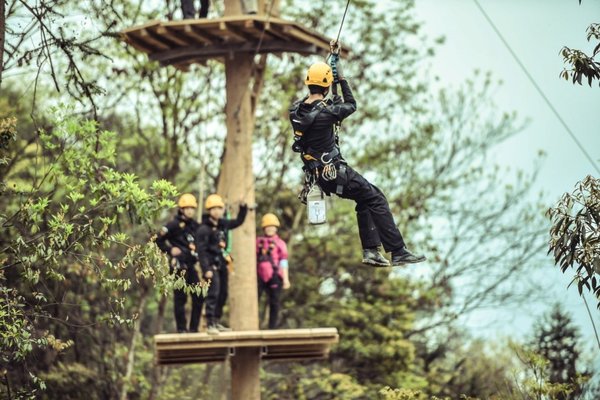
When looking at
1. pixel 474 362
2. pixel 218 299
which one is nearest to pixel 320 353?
pixel 218 299

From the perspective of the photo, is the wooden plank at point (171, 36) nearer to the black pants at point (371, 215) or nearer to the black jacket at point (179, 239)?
the black jacket at point (179, 239)

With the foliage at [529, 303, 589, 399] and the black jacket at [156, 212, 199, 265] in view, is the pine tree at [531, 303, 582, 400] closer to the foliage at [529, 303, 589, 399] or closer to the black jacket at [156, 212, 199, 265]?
the foliage at [529, 303, 589, 399]

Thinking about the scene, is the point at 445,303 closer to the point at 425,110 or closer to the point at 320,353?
the point at 425,110

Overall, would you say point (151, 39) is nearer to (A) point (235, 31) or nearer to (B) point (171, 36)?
(B) point (171, 36)

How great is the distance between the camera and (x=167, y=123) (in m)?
23.3

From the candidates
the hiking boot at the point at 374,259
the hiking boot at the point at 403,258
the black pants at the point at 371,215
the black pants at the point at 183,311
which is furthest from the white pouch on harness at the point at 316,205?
the black pants at the point at 183,311

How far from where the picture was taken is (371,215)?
11961mm

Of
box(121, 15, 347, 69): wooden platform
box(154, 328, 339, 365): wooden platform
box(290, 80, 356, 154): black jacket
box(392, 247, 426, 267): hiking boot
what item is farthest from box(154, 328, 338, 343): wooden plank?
box(290, 80, 356, 154): black jacket

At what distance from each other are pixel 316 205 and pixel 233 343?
14.9 feet

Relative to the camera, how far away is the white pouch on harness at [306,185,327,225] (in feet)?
38.3

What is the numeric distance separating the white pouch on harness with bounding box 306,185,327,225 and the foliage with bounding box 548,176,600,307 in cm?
212

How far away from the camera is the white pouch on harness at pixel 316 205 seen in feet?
38.3

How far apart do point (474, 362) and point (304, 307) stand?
6.89 metres

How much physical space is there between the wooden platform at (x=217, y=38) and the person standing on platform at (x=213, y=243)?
224 cm
